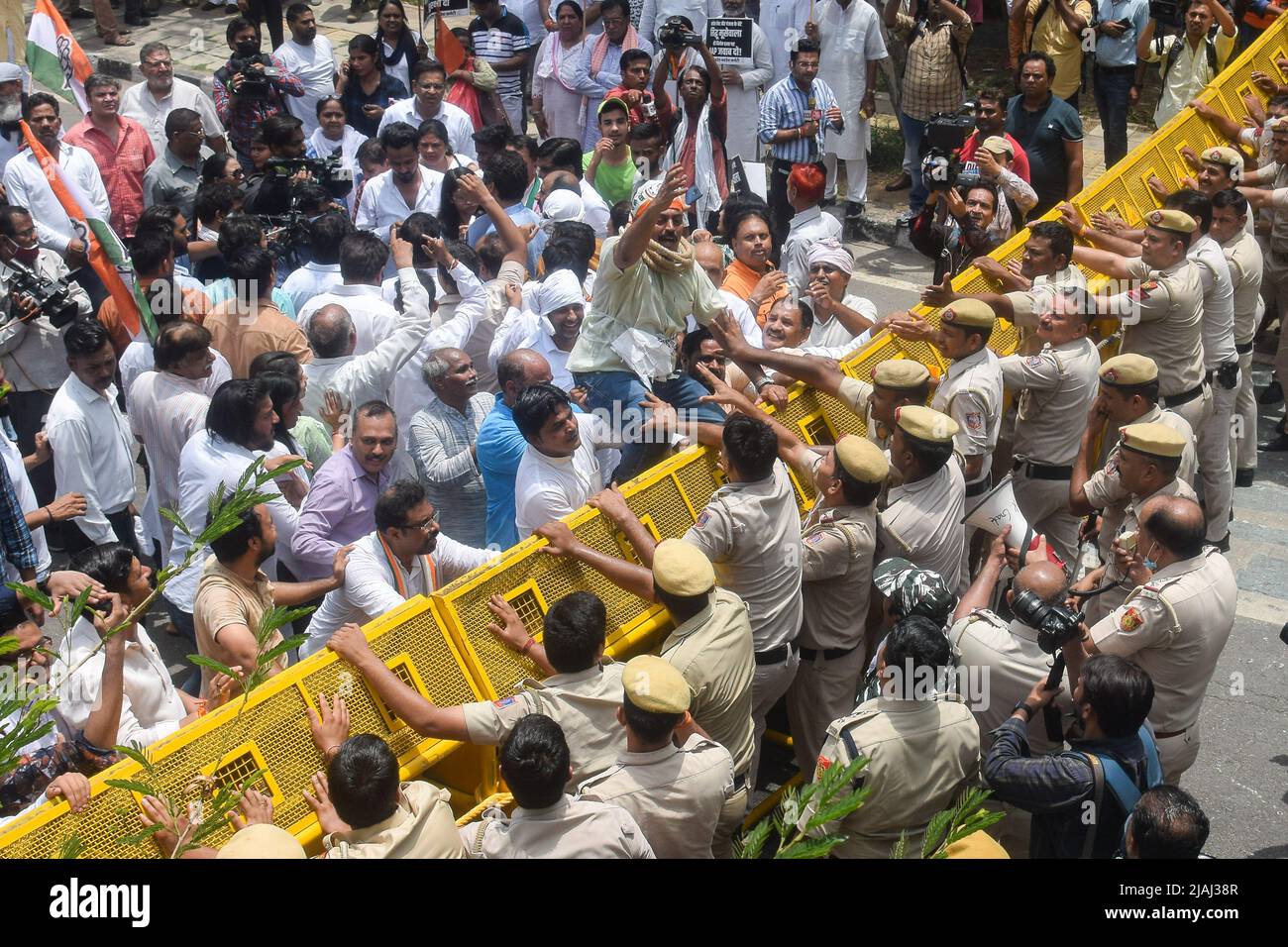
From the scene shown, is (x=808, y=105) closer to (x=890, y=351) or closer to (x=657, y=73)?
(x=657, y=73)

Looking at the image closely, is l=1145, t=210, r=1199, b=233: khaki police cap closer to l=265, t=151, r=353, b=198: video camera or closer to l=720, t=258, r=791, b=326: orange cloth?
l=720, t=258, r=791, b=326: orange cloth

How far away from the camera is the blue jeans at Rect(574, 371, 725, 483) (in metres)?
6.01

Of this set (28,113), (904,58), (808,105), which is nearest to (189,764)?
(28,113)

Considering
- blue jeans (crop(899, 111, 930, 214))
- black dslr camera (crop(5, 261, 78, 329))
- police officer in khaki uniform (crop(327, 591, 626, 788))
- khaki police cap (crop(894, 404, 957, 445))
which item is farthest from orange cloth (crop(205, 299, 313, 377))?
blue jeans (crop(899, 111, 930, 214))

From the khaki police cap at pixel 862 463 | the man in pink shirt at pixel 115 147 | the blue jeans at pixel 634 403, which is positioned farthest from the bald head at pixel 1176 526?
the man in pink shirt at pixel 115 147

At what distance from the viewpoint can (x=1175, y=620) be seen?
16.2ft

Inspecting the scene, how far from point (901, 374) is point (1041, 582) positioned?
48.2 inches

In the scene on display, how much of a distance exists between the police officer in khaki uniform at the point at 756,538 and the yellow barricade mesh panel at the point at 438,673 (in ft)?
1.00

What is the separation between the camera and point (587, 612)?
437 cm

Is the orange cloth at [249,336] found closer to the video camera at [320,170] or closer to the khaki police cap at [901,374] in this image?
the video camera at [320,170]

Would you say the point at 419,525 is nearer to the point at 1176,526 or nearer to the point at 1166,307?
the point at 1176,526

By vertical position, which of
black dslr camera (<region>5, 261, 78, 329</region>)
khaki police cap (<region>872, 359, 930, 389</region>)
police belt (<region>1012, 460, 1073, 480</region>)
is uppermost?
khaki police cap (<region>872, 359, 930, 389</region>)

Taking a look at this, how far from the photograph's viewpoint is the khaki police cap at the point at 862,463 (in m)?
5.12

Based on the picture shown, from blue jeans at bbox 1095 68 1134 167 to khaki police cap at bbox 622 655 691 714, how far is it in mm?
8825
